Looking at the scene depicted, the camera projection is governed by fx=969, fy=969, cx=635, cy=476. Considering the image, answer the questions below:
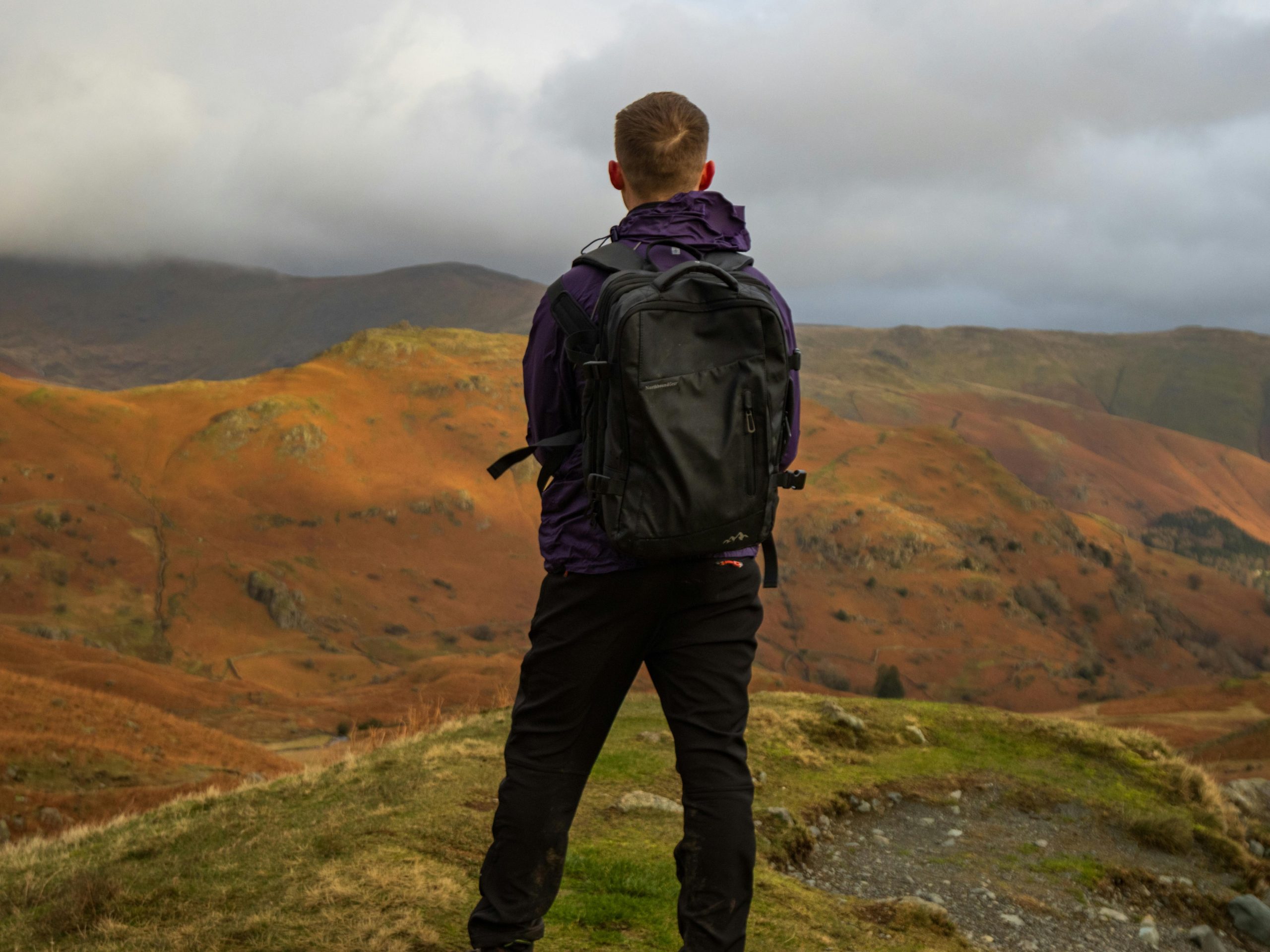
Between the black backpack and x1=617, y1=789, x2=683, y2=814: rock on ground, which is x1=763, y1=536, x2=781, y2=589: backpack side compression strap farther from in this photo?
→ x1=617, y1=789, x2=683, y2=814: rock on ground

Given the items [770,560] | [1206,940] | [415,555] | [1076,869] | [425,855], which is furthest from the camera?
[415,555]

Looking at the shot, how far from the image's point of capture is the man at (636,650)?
8.43 ft

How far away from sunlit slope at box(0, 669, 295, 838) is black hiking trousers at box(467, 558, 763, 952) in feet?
23.6

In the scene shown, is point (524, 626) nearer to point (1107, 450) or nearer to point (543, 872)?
point (543, 872)

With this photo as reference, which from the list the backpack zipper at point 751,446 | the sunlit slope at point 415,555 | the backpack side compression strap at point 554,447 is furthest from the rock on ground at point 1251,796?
the sunlit slope at point 415,555

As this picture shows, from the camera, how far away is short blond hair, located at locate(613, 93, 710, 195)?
2.67m

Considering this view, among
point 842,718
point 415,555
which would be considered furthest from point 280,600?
point 842,718

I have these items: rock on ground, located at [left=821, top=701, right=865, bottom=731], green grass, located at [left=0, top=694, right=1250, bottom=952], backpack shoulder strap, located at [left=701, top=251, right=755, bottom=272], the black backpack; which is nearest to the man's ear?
backpack shoulder strap, located at [left=701, top=251, right=755, bottom=272]

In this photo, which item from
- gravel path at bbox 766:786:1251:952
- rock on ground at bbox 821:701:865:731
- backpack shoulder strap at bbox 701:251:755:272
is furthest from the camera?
rock on ground at bbox 821:701:865:731

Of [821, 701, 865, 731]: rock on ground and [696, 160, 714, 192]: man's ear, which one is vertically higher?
[696, 160, 714, 192]: man's ear

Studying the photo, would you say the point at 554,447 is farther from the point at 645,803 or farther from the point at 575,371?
the point at 645,803

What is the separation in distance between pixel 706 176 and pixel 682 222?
0.74 feet

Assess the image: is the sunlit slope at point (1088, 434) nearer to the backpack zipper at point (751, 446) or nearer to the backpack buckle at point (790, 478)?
the backpack buckle at point (790, 478)

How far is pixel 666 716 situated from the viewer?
2.62 meters
